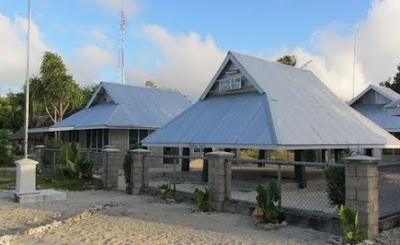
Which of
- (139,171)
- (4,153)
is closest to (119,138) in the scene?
(4,153)

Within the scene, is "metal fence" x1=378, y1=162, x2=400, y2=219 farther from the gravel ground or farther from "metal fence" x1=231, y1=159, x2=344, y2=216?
"metal fence" x1=231, y1=159, x2=344, y2=216

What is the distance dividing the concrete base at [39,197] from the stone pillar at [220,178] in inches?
211

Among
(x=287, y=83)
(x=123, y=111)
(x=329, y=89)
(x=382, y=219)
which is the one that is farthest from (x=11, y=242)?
(x=123, y=111)

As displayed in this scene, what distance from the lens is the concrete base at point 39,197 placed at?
14962 mm

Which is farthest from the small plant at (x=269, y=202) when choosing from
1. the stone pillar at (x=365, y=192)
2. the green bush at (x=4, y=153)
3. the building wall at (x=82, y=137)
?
the green bush at (x=4, y=153)

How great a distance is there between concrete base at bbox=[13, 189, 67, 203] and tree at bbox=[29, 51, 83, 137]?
1259 inches

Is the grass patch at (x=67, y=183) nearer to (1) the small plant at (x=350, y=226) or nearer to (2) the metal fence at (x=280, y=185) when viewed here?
(2) the metal fence at (x=280, y=185)

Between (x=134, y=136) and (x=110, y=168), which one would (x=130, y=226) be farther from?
(x=134, y=136)

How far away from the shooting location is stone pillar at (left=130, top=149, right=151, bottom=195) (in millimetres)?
16578

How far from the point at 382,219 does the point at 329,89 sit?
14.7 m

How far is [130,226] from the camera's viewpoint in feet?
35.7

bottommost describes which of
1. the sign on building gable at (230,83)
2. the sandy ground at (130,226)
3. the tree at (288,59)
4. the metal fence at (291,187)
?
the sandy ground at (130,226)

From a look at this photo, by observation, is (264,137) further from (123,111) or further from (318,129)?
(123,111)

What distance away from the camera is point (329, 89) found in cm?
2425
